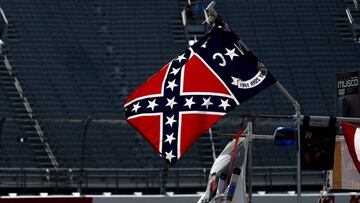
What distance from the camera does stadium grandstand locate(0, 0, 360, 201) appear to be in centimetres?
2464

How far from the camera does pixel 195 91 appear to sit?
11219mm

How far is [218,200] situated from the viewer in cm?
1122

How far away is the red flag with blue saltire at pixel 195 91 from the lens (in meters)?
10.9

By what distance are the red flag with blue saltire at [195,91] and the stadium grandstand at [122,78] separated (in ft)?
37.3

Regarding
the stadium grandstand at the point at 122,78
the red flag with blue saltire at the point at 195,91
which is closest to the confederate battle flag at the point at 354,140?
the red flag with blue saltire at the point at 195,91

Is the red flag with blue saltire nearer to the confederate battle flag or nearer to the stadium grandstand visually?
the confederate battle flag

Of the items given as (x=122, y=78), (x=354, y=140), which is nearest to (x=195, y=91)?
(x=354, y=140)

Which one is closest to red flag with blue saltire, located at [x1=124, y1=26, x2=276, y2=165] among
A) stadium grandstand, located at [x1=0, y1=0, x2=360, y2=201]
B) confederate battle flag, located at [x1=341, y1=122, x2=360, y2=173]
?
confederate battle flag, located at [x1=341, y1=122, x2=360, y2=173]

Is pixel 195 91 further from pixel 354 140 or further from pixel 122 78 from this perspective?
pixel 122 78

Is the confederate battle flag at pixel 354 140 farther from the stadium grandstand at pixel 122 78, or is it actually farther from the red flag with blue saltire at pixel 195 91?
the stadium grandstand at pixel 122 78

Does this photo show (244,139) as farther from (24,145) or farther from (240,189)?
(24,145)

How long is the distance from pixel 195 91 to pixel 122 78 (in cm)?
2031

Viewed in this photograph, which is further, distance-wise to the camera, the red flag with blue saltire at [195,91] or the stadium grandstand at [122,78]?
the stadium grandstand at [122,78]

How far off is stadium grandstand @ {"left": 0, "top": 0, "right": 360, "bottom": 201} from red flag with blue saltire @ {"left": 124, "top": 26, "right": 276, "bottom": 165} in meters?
11.4
